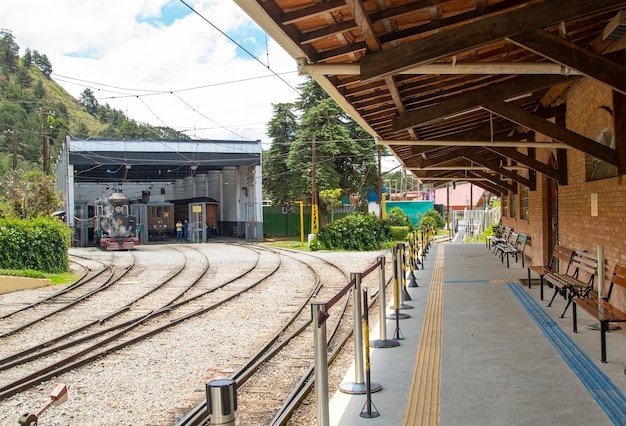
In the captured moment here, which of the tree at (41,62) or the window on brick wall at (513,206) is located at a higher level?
the tree at (41,62)

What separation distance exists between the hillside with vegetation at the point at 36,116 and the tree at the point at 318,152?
48.4 feet

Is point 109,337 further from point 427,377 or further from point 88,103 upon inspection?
point 88,103

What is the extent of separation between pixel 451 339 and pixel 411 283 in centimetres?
457

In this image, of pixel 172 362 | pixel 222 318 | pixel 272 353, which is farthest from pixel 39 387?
pixel 222 318

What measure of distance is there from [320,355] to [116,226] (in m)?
29.3

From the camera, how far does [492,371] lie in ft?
17.9

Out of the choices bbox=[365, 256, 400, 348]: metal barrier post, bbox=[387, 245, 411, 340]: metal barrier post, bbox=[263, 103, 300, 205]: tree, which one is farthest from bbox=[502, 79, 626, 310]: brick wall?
bbox=[263, 103, 300, 205]: tree

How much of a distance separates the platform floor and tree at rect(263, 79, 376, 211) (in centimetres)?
2852

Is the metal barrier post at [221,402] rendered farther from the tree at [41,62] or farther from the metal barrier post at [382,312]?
the tree at [41,62]

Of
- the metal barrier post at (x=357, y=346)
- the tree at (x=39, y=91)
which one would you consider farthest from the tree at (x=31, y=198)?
the tree at (x=39, y=91)

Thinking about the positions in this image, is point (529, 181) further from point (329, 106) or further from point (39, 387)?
point (329, 106)

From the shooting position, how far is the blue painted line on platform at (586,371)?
4.39 m

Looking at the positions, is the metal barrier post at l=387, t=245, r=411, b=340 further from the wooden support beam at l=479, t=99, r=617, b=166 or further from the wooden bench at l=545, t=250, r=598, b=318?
the wooden support beam at l=479, t=99, r=617, b=166

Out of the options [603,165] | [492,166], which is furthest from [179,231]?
[603,165]
